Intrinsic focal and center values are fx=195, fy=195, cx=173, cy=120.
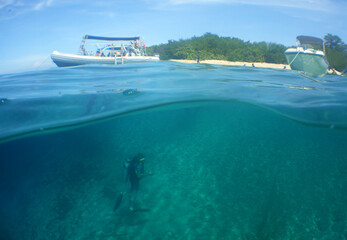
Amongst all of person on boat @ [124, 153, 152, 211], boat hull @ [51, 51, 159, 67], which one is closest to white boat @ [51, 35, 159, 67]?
boat hull @ [51, 51, 159, 67]

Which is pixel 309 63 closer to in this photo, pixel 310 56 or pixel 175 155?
pixel 310 56

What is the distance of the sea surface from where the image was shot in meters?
5.69

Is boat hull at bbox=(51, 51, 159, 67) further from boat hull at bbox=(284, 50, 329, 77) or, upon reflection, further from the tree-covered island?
boat hull at bbox=(284, 50, 329, 77)

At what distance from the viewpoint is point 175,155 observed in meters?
8.34

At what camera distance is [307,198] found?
264 inches

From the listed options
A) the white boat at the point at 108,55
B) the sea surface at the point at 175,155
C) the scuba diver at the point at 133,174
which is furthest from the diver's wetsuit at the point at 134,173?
the white boat at the point at 108,55

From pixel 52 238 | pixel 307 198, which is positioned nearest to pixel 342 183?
pixel 307 198

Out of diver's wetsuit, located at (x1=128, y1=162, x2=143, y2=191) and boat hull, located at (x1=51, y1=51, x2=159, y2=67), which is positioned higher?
boat hull, located at (x1=51, y1=51, x2=159, y2=67)

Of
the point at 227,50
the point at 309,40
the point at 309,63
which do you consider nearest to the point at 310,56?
the point at 309,63

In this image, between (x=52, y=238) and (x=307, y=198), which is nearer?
(x=52, y=238)

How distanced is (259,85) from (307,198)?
14.8ft

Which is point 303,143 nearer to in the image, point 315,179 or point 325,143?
point 325,143

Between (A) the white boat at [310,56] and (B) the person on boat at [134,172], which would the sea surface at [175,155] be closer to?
(B) the person on boat at [134,172]

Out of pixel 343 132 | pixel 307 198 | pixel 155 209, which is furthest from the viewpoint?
pixel 343 132
